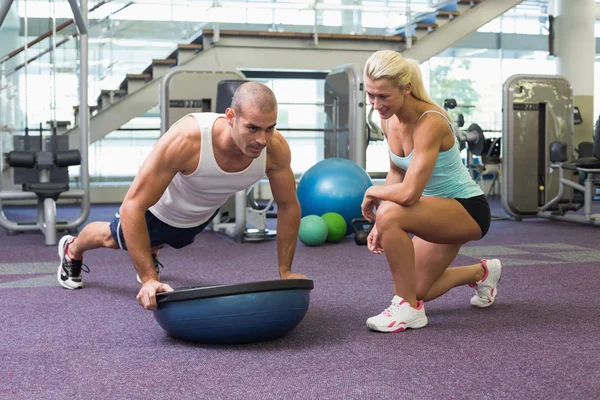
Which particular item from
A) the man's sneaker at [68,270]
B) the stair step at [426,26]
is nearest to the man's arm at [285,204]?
the man's sneaker at [68,270]

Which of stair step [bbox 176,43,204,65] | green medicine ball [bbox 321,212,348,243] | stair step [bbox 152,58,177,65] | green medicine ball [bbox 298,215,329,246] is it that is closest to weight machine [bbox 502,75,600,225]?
green medicine ball [bbox 321,212,348,243]

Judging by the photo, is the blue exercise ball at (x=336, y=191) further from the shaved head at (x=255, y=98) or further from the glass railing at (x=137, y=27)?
the shaved head at (x=255, y=98)

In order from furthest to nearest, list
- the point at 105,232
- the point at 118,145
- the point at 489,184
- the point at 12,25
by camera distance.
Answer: the point at 489,184
the point at 118,145
the point at 12,25
the point at 105,232

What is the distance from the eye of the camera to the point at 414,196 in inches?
86.4

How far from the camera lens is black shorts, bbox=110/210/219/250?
2609mm

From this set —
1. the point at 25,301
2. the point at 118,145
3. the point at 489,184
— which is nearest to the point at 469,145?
the point at 489,184

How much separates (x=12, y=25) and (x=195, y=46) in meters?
1.55

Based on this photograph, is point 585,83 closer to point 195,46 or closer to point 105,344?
point 195,46

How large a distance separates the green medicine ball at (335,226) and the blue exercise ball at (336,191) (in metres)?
0.09

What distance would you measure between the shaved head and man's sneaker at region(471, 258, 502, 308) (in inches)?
41.0

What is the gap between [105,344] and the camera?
2160 mm

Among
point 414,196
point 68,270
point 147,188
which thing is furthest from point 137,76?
point 414,196

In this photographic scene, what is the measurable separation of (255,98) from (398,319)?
808 millimetres

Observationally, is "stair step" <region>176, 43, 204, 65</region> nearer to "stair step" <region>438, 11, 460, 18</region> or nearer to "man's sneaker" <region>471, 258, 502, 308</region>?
"stair step" <region>438, 11, 460, 18</region>
